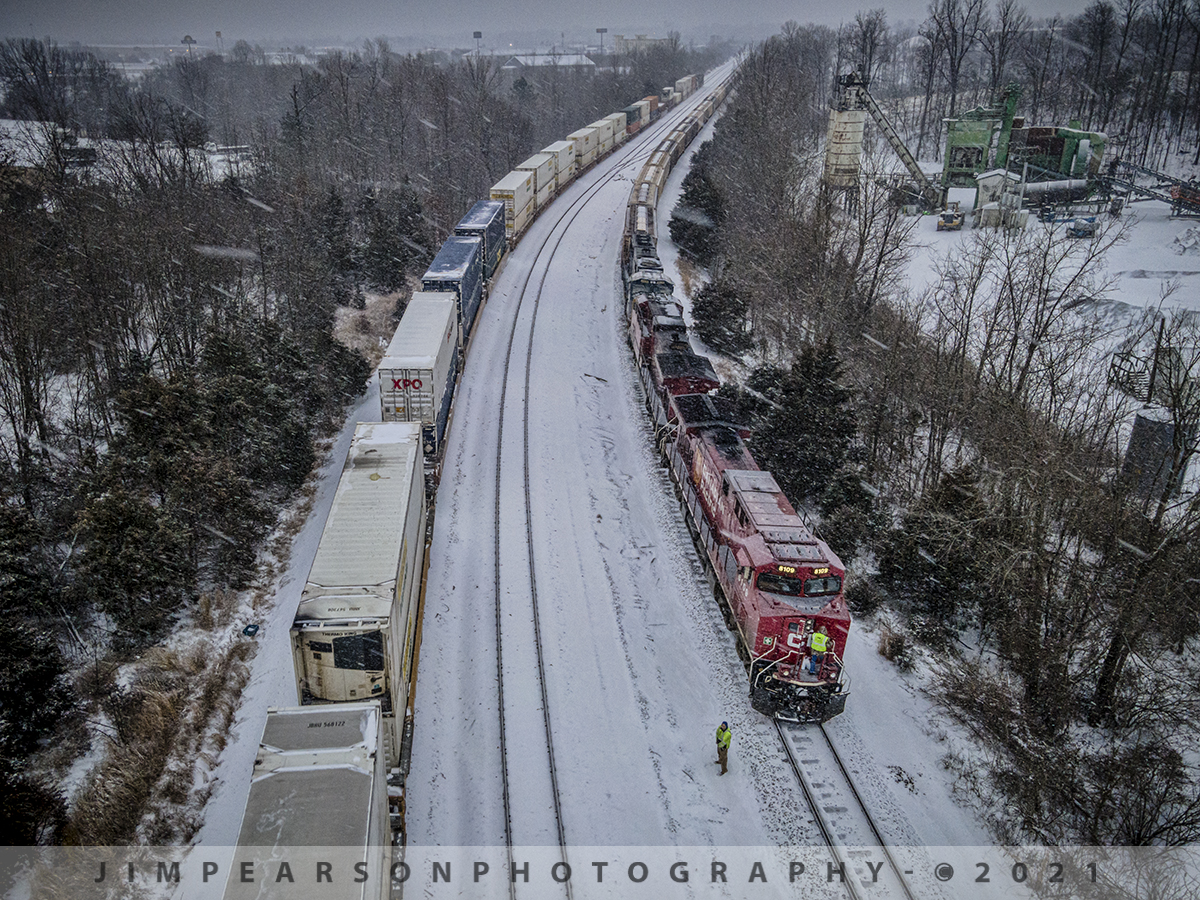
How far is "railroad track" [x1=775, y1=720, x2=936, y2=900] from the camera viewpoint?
1516 cm

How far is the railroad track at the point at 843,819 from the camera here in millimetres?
15156

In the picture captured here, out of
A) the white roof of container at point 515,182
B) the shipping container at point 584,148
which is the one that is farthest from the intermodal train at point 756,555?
the shipping container at point 584,148

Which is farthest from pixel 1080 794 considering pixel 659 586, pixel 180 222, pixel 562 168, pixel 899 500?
pixel 562 168

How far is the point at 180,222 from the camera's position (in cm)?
3562

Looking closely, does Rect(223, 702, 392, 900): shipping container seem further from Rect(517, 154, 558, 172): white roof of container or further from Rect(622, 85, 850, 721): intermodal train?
Rect(517, 154, 558, 172): white roof of container

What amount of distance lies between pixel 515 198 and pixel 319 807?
4787cm

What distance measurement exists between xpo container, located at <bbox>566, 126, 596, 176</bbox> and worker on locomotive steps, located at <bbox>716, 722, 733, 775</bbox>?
70.1 metres

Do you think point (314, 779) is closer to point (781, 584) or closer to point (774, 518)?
point (781, 584)

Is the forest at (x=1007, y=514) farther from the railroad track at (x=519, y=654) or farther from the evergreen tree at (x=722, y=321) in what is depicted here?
the railroad track at (x=519, y=654)

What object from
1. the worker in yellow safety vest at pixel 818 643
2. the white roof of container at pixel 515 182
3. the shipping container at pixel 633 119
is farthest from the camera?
the shipping container at pixel 633 119

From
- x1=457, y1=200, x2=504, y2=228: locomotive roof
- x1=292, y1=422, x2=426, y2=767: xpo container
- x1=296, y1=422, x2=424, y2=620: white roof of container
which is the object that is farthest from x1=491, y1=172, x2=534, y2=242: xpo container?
x1=292, y1=422, x2=426, y2=767: xpo container

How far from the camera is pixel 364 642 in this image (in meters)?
15.2

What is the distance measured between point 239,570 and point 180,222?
2057 centimetres

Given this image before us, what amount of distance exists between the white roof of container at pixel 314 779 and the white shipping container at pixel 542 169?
2082 inches
